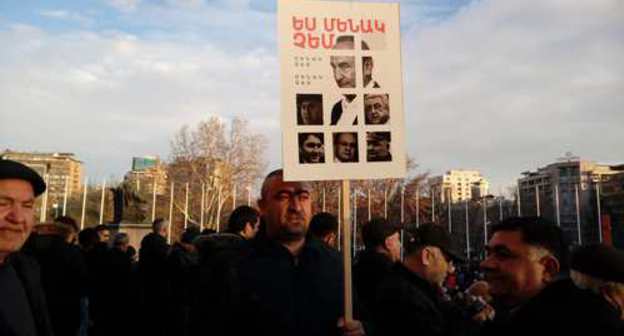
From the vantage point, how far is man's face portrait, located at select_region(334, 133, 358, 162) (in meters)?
Result: 3.31

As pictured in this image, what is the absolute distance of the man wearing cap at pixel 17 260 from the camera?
251 centimetres

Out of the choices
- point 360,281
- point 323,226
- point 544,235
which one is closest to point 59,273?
point 323,226

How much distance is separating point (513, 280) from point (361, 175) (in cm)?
98

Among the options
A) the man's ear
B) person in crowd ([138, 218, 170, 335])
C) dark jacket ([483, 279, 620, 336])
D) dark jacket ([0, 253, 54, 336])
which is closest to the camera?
dark jacket ([483, 279, 620, 336])

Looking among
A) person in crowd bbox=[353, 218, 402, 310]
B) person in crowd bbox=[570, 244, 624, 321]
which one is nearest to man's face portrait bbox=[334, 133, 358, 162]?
person in crowd bbox=[570, 244, 624, 321]

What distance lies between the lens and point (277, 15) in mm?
3287

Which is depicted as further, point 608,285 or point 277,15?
point 608,285

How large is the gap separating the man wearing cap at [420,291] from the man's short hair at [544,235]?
760 millimetres

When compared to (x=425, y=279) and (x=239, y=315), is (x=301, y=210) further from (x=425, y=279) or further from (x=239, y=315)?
(x=425, y=279)

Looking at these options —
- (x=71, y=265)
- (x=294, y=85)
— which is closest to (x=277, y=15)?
(x=294, y=85)

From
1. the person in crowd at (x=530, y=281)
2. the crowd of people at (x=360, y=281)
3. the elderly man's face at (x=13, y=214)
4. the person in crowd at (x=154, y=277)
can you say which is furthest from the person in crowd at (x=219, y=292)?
the person in crowd at (x=154, y=277)

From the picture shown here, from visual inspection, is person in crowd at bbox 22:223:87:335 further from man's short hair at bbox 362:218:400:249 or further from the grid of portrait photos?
the grid of portrait photos

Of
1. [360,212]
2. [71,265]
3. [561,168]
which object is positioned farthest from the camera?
[561,168]

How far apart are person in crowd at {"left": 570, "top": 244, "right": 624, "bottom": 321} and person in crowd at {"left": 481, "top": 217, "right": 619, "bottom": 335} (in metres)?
0.72
